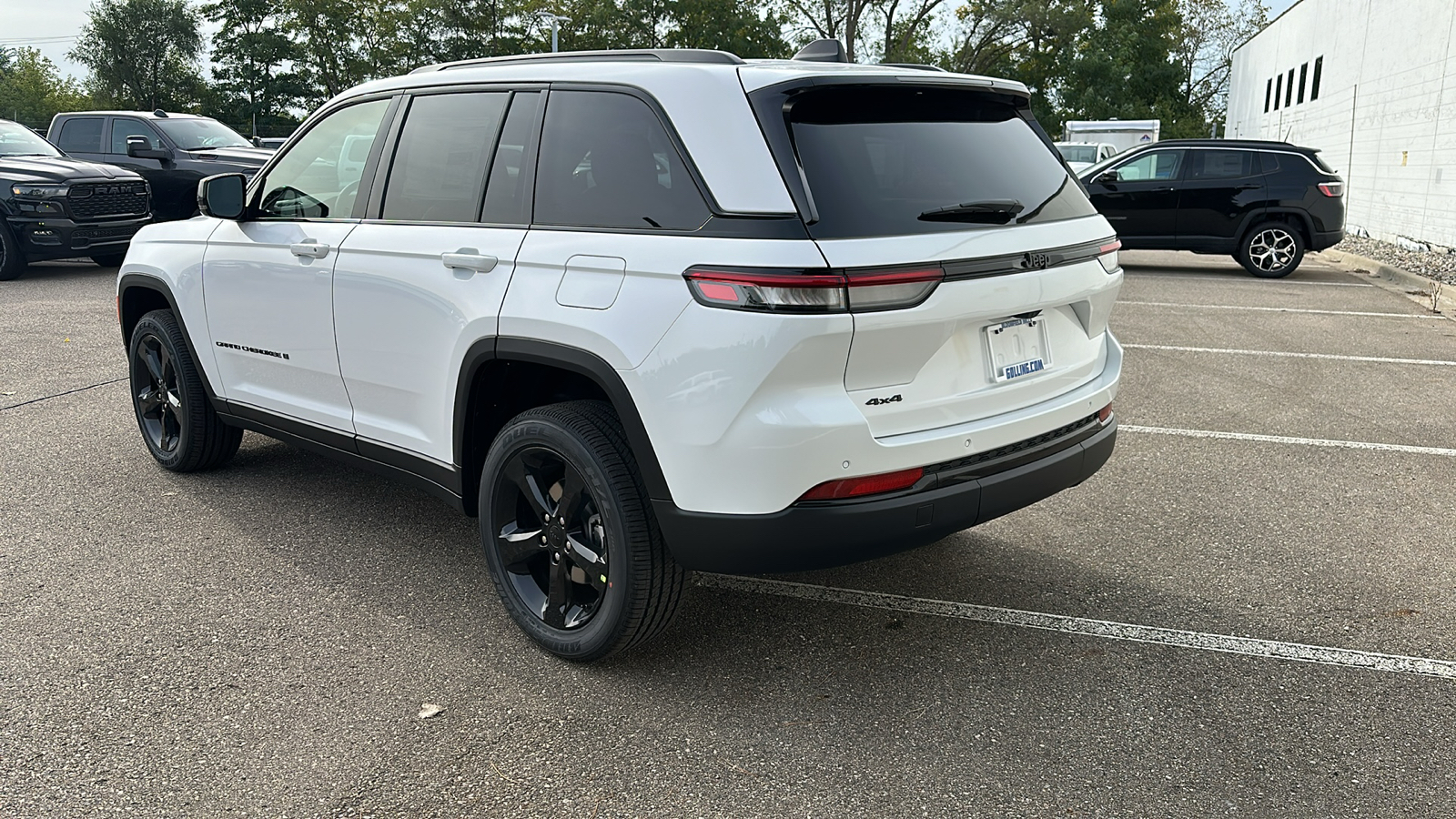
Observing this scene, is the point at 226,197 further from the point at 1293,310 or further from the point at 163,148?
the point at 163,148

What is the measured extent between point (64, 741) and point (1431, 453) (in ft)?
20.0

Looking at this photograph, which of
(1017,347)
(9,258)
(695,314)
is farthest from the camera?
(9,258)

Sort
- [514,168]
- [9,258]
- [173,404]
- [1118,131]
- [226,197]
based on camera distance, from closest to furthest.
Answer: [514,168], [226,197], [173,404], [9,258], [1118,131]

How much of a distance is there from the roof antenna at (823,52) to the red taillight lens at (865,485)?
4.72ft

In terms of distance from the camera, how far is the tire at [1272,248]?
1342 cm

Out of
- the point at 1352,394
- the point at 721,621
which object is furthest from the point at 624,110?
the point at 1352,394

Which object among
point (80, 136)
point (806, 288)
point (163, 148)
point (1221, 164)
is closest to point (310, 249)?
point (806, 288)

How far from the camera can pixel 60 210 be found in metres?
12.6

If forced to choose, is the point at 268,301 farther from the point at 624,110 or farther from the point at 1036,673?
the point at 1036,673

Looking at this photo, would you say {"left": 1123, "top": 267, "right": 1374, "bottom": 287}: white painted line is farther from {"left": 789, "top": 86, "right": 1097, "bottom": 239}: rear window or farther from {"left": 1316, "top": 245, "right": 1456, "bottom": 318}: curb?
{"left": 789, "top": 86, "right": 1097, "bottom": 239}: rear window

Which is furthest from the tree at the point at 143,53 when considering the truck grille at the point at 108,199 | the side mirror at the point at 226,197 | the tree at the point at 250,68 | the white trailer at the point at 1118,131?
the side mirror at the point at 226,197

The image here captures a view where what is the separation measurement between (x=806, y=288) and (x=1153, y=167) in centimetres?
1277

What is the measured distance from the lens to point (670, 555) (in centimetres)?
319

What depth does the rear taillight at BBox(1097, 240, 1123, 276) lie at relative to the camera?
3619 mm
